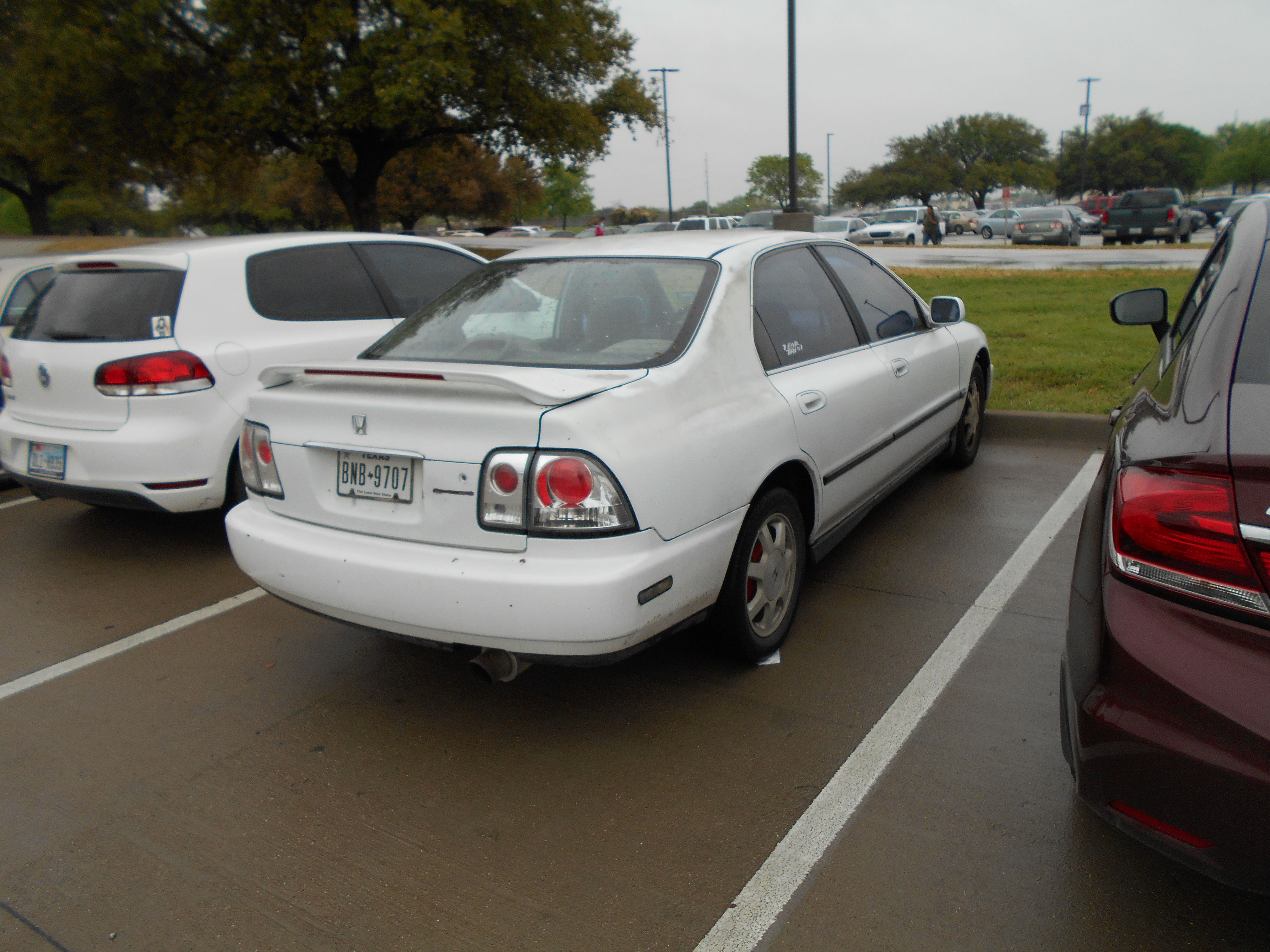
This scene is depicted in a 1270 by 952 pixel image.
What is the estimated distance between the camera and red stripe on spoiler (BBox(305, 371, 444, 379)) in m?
2.83

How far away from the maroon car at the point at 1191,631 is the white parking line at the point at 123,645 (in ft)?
10.8

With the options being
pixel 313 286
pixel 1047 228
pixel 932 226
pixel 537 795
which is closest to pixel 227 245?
pixel 313 286

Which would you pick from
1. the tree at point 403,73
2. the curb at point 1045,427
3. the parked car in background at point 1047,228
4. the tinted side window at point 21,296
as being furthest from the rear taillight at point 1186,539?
the parked car in background at point 1047,228

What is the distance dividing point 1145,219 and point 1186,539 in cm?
3126

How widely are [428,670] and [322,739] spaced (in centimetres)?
56

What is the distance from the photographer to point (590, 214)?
98.6 meters

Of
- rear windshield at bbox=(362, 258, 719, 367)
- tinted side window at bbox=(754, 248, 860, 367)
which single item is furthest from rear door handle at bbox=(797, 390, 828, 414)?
rear windshield at bbox=(362, 258, 719, 367)

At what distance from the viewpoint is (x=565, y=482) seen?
262cm

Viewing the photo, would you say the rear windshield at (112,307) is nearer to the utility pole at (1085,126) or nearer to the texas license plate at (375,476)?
the texas license plate at (375,476)

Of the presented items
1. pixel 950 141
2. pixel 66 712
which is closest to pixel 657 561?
pixel 66 712

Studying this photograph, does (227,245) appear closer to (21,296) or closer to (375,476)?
(375,476)

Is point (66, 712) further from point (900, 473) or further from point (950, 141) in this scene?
point (950, 141)

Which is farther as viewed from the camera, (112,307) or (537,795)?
(112,307)

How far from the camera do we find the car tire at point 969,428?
5777mm
